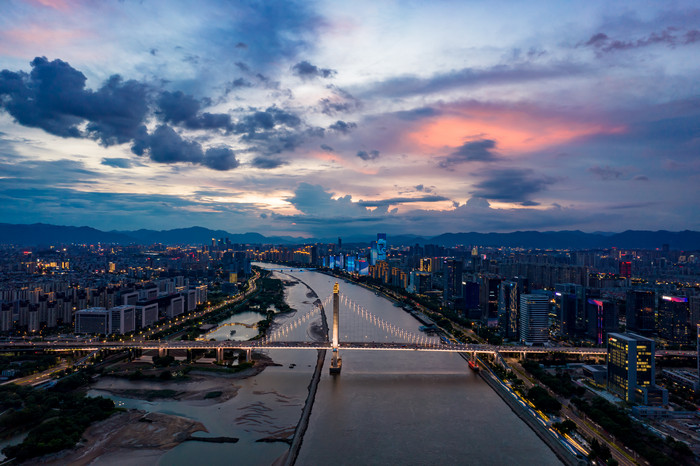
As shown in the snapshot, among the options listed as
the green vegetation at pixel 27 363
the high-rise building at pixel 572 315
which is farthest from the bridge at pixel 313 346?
the high-rise building at pixel 572 315

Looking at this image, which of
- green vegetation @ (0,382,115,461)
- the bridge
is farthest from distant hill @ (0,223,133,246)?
green vegetation @ (0,382,115,461)

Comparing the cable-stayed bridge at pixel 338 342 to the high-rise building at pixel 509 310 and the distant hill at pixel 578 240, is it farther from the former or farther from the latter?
the distant hill at pixel 578 240

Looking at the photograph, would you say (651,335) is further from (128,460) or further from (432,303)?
(128,460)

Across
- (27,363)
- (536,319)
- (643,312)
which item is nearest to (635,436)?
(536,319)

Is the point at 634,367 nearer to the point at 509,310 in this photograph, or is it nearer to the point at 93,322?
the point at 509,310

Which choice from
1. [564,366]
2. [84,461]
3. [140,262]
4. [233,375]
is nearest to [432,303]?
[564,366]
